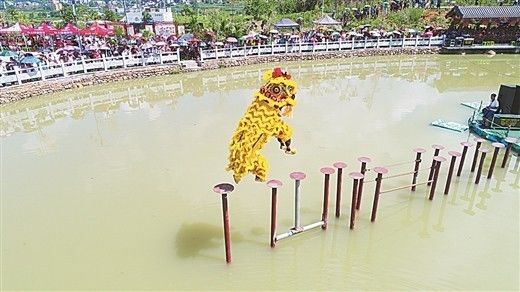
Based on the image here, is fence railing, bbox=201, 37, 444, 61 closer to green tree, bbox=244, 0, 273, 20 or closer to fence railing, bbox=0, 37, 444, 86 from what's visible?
fence railing, bbox=0, 37, 444, 86

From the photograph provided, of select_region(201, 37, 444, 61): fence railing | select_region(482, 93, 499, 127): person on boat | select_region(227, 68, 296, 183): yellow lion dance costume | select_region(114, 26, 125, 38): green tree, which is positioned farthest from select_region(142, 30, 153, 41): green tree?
select_region(227, 68, 296, 183): yellow lion dance costume

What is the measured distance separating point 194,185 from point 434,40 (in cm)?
2161

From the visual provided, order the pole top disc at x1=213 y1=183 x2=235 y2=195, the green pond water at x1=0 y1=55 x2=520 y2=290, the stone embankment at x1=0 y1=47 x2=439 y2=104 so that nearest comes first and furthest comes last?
the pole top disc at x1=213 y1=183 x2=235 y2=195 < the green pond water at x1=0 y1=55 x2=520 y2=290 < the stone embankment at x1=0 y1=47 x2=439 y2=104

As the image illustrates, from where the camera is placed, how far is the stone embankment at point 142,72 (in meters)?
14.9

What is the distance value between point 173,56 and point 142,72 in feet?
7.22

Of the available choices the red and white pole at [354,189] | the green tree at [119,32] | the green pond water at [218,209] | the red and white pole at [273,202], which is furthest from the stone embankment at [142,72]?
the red and white pole at [354,189]

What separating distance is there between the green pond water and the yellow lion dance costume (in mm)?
1525

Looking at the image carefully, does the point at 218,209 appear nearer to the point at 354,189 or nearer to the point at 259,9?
the point at 354,189

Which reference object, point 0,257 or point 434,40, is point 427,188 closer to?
point 0,257

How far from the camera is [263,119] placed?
214 inches

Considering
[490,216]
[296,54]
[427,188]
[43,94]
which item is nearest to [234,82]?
[296,54]

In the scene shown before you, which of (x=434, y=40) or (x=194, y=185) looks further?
(x=434, y=40)

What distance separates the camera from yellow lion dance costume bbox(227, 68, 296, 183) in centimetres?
538

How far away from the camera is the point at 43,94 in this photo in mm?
15492
